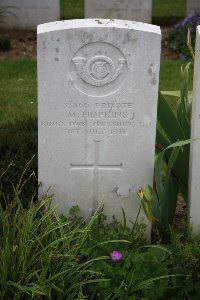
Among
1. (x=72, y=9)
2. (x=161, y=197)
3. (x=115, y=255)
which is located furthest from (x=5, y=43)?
(x=115, y=255)

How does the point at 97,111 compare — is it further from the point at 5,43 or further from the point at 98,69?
the point at 5,43

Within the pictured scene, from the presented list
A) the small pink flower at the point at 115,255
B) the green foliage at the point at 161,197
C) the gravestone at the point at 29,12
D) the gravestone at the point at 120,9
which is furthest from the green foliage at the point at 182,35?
the small pink flower at the point at 115,255

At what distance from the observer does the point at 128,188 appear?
416cm

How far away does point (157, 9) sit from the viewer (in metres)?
13.0

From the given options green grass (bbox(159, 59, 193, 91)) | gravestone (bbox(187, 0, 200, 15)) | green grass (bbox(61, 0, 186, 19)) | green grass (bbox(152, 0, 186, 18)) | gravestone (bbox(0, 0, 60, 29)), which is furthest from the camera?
green grass (bbox(152, 0, 186, 18))

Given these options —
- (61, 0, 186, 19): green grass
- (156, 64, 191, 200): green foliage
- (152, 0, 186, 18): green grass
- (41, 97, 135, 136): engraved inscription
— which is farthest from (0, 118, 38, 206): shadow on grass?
(152, 0, 186, 18): green grass

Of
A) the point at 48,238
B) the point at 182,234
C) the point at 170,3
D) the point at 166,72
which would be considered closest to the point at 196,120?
the point at 182,234

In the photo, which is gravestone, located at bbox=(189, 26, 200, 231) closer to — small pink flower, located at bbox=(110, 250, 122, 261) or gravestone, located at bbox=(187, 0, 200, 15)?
small pink flower, located at bbox=(110, 250, 122, 261)

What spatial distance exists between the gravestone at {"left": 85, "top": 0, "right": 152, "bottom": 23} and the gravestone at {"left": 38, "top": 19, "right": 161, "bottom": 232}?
641cm

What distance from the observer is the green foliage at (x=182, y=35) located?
30.0ft

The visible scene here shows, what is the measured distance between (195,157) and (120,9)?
21.6ft

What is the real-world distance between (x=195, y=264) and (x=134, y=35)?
1276 millimetres

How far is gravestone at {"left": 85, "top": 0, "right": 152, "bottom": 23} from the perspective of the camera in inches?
401

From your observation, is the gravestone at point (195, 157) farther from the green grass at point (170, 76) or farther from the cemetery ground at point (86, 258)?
the green grass at point (170, 76)
